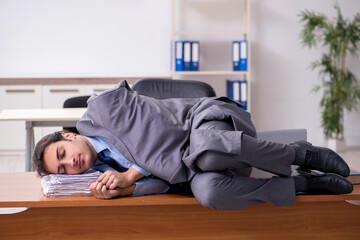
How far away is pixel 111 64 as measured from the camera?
17.8 ft

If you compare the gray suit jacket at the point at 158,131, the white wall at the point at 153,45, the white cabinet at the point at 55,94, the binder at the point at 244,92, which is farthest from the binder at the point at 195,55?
the gray suit jacket at the point at 158,131

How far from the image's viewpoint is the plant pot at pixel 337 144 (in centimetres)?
530

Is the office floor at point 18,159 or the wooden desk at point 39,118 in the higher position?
the wooden desk at point 39,118

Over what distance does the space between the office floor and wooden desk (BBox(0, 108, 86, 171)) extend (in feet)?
3.93

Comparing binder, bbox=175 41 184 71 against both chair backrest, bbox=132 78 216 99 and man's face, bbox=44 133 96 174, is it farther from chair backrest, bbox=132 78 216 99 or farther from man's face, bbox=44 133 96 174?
man's face, bbox=44 133 96 174

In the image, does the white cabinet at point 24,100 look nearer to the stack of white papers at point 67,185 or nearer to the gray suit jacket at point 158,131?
the gray suit jacket at point 158,131

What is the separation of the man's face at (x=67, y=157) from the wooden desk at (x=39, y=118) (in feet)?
4.24

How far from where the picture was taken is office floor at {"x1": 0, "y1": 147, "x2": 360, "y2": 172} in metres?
4.46

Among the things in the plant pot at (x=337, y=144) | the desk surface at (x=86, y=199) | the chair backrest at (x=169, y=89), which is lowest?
the plant pot at (x=337, y=144)

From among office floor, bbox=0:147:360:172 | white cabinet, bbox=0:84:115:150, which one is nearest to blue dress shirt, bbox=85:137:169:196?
office floor, bbox=0:147:360:172

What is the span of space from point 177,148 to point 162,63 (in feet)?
12.3

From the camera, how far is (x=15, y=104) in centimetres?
501

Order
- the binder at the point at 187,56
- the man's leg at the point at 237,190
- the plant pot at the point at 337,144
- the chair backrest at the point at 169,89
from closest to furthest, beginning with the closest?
the man's leg at the point at 237,190 < the chair backrest at the point at 169,89 < the binder at the point at 187,56 < the plant pot at the point at 337,144

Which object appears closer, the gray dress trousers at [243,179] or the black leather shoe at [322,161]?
the gray dress trousers at [243,179]
